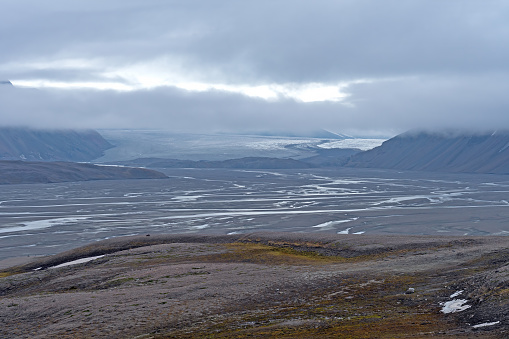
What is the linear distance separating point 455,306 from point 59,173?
146651mm

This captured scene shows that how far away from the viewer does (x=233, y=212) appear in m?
74.8

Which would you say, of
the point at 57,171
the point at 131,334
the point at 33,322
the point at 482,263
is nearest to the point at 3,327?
the point at 33,322

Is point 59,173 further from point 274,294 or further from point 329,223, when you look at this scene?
point 274,294

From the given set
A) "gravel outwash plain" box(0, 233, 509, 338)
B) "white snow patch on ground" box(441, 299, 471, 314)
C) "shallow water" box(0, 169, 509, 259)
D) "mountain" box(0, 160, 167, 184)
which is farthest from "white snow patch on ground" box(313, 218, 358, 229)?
"mountain" box(0, 160, 167, 184)

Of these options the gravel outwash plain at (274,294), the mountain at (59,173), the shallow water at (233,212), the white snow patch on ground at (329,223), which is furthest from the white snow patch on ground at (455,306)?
the mountain at (59,173)

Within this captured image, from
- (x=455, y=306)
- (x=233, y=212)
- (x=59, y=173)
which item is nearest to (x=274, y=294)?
(x=455, y=306)

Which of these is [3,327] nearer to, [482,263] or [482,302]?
[482,302]

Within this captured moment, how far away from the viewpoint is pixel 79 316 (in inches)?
748

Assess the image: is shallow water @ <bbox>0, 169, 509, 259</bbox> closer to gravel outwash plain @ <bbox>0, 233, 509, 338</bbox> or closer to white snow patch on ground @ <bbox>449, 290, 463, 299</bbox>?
gravel outwash plain @ <bbox>0, 233, 509, 338</bbox>

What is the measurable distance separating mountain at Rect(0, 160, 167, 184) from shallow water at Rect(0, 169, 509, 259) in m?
28.5

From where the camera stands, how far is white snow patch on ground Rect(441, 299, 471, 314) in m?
16.7

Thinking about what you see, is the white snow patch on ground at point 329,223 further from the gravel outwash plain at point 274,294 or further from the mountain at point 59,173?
the mountain at point 59,173

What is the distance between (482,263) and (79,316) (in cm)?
1602

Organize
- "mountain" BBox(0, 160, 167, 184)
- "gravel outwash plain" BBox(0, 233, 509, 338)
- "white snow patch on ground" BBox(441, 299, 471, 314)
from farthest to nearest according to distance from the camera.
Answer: "mountain" BBox(0, 160, 167, 184) < "white snow patch on ground" BBox(441, 299, 471, 314) < "gravel outwash plain" BBox(0, 233, 509, 338)
